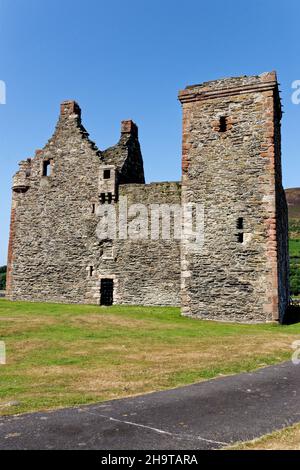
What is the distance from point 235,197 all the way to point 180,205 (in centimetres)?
422

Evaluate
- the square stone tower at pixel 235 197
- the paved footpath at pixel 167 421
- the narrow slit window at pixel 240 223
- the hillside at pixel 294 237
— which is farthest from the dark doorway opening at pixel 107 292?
the hillside at pixel 294 237

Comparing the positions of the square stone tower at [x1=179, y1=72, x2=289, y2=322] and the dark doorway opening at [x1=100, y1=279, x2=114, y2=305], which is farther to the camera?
the dark doorway opening at [x1=100, y1=279, x2=114, y2=305]

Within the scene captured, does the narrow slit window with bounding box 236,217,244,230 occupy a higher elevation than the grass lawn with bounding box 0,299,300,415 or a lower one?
higher

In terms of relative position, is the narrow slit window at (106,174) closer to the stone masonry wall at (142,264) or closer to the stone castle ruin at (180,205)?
the stone castle ruin at (180,205)

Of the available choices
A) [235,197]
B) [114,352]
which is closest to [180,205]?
[235,197]

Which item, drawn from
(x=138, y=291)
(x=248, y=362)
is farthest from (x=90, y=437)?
(x=138, y=291)

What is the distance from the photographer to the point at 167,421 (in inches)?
247

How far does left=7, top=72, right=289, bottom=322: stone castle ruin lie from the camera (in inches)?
790

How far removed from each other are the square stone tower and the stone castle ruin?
0.16 ft

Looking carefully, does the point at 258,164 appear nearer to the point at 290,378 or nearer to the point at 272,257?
the point at 272,257

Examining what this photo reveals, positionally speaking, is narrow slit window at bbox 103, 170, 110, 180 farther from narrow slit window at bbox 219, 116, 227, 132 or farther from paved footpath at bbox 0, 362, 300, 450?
paved footpath at bbox 0, 362, 300, 450

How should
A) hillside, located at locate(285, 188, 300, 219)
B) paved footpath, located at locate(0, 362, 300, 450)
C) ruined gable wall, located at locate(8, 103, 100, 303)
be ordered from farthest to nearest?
hillside, located at locate(285, 188, 300, 219)
ruined gable wall, located at locate(8, 103, 100, 303)
paved footpath, located at locate(0, 362, 300, 450)

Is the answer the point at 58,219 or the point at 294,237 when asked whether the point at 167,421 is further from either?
the point at 294,237

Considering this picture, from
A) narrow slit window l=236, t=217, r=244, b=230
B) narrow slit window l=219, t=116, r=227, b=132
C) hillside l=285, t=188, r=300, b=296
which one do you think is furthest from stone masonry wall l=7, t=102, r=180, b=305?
hillside l=285, t=188, r=300, b=296
